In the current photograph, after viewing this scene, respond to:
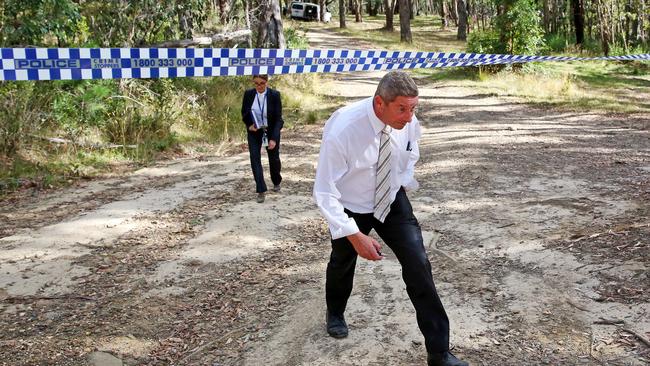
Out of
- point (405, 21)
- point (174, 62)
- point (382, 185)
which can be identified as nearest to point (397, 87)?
point (382, 185)

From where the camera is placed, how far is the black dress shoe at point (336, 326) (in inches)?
164

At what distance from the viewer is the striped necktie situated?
3387 mm

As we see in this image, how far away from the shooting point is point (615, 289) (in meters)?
4.49

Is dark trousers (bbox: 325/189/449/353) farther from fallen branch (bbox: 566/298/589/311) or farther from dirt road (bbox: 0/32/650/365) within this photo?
fallen branch (bbox: 566/298/589/311)

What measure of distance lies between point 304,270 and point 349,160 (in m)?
2.42

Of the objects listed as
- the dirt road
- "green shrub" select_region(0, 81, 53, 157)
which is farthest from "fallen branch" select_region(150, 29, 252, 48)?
the dirt road

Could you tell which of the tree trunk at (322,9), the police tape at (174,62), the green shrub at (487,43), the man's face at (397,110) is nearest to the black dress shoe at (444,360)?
the man's face at (397,110)

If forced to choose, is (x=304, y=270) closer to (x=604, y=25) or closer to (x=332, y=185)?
(x=332, y=185)

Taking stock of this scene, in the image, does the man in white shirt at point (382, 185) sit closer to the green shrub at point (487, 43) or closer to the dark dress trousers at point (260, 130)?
the dark dress trousers at point (260, 130)

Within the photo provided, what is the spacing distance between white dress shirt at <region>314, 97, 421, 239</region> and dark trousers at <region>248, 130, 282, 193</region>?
418 centimetres

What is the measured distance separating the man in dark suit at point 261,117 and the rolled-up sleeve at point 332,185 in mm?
4144

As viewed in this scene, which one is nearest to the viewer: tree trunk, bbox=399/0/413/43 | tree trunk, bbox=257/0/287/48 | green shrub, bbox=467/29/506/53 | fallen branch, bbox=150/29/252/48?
fallen branch, bbox=150/29/252/48

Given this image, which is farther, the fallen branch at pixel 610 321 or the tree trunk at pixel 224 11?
the tree trunk at pixel 224 11

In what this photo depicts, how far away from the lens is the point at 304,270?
18.3ft
